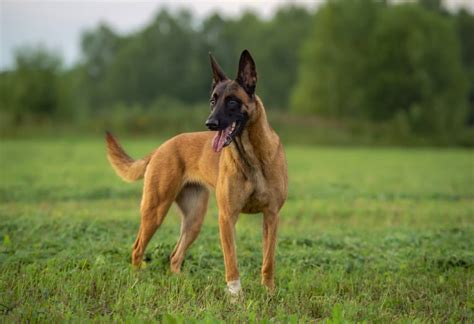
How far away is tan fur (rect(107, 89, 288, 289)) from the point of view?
6.92 metres

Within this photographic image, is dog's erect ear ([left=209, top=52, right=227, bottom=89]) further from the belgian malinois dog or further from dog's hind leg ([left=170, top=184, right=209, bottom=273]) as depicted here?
dog's hind leg ([left=170, top=184, right=209, bottom=273])

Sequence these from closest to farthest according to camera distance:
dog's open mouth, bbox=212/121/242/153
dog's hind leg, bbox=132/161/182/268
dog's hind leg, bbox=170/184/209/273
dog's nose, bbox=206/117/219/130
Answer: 1. dog's nose, bbox=206/117/219/130
2. dog's open mouth, bbox=212/121/242/153
3. dog's hind leg, bbox=132/161/182/268
4. dog's hind leg, bbox=170/184/209/273

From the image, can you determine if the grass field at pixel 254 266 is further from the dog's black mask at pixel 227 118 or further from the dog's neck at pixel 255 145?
the dog's black mask at pixel 227 118

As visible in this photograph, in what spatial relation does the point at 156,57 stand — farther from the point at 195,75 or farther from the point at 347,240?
the point at 347,240

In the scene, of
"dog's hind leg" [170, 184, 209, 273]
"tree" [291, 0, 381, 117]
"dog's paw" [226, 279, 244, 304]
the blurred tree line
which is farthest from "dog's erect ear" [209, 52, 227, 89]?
"tree" [291, 0, 381, 117]

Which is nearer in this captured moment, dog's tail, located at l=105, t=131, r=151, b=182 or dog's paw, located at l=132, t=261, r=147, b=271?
dog's paw, located at l=132, t=261, r=147, b=271

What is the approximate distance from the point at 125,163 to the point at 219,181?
2069 mm

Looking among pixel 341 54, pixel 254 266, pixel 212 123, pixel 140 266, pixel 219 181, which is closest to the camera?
pixel 212 123

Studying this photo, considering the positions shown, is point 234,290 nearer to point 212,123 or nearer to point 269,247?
point 269,247

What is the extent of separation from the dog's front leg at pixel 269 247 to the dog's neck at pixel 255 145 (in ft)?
1.86

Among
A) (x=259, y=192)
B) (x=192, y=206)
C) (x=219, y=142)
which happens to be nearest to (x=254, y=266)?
(x=192, y=206)

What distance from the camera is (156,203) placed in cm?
798

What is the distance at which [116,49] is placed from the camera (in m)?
106

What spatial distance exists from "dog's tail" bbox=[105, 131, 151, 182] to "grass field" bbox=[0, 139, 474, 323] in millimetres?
974
